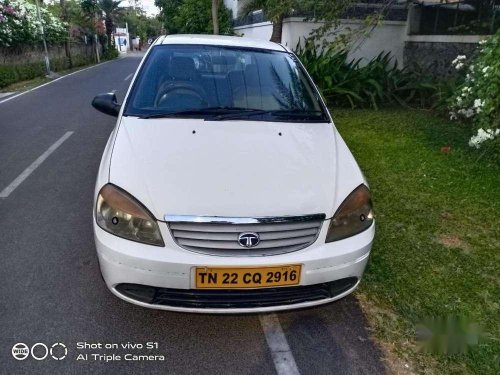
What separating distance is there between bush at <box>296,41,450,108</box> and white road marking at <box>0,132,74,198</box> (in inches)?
214

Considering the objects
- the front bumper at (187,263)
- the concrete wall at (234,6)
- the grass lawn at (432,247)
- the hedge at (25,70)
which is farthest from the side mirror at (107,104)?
the concrete wall at (234,6)

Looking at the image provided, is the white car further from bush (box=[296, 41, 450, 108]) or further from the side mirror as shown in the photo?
bush (box=[296, 41, 450, 108])

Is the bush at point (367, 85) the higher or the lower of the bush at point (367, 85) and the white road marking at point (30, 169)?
the higher

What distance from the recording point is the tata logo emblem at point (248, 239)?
210cm

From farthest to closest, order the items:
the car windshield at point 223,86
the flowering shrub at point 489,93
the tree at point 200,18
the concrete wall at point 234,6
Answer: the concrete wall at point 234,6
the tree at point 200,18
the flowering shrub at point 489,93
the car windshield at point 223,86

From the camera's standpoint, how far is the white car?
2098 mm

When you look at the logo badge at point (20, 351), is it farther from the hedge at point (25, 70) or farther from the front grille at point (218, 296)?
the hedge at point (25, 70)

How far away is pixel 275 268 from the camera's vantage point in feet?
6.93

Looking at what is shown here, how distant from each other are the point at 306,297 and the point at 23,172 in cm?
409

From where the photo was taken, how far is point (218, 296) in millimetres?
2146

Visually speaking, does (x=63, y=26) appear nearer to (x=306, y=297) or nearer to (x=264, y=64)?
(x=264, y=64)

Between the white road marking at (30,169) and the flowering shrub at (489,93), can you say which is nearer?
the white road marking at (30,169)

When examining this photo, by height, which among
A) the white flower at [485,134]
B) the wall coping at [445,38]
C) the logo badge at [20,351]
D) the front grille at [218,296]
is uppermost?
the wall coping at [445,38]

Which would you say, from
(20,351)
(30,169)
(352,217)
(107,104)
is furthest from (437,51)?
(20,351)
